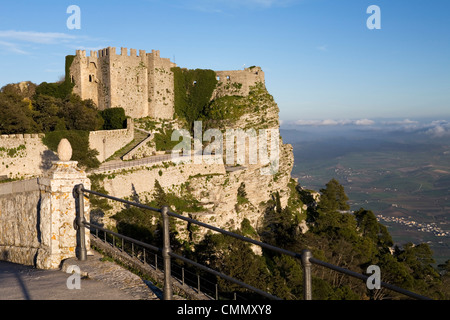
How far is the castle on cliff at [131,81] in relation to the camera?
36562mm

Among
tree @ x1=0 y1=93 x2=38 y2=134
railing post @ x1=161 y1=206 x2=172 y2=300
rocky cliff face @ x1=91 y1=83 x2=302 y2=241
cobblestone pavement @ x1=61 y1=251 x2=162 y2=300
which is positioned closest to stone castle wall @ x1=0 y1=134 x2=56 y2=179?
tree @ x1=0 y1=93 x2=38 y2=134

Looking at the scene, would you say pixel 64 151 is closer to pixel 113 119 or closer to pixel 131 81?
pixel 113 119

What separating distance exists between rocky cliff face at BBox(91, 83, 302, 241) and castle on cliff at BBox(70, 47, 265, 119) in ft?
8.59

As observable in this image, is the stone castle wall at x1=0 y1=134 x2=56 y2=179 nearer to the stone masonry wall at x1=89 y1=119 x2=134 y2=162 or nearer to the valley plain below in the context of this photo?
the stone masonry wall at x1=89 y1=119 x2=134 y2=162

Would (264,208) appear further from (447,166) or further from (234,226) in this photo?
(447,166)

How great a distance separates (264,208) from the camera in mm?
36781

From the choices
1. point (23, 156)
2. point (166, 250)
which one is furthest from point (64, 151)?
point (23, 156)

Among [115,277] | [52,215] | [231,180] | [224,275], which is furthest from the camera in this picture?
[231,180]

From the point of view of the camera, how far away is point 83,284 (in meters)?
6.27

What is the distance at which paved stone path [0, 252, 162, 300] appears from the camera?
19.0 ft

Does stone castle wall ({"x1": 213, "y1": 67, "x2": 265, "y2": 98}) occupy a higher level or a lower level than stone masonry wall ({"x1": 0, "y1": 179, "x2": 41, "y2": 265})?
higher

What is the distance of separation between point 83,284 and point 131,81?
3348cm
